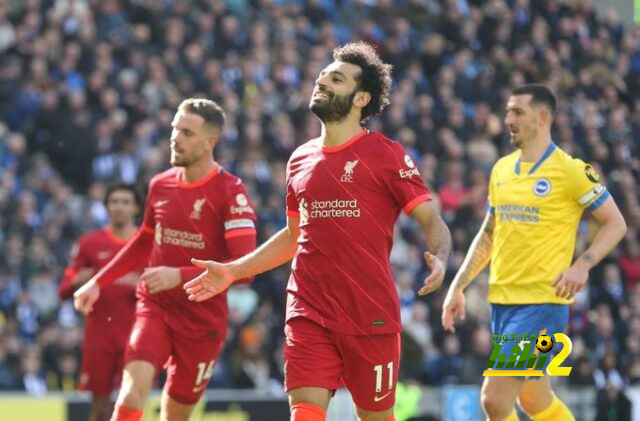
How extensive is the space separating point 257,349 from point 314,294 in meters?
9.09

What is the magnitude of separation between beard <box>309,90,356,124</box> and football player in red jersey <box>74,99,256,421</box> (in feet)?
5.97

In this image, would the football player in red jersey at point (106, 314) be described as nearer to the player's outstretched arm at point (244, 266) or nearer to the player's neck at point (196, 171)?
the player's neck at point (196, 171)

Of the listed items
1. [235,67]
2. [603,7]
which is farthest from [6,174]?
[603,7]

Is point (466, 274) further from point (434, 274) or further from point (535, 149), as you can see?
point (434, 274)

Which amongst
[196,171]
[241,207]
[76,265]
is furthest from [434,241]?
[76,265]

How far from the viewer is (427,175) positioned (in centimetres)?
2155

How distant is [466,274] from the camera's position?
10.6m

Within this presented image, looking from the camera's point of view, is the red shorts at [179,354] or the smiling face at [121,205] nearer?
the red shorts at [179,354]

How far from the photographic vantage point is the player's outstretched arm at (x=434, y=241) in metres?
8.03

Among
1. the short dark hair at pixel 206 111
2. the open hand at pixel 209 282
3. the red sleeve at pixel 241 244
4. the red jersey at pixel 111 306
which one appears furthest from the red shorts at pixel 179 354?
the red jersey at pixel 111 306

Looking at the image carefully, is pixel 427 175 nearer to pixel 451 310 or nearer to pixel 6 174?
pixel 6 174

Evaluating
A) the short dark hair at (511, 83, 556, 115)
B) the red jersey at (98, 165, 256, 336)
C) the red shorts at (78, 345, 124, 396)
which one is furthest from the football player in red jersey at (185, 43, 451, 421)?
the red shorts at (78, 345, 124, 396)

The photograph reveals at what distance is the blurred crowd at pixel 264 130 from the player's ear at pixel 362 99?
8.72 m

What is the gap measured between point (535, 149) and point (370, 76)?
7.50 ft
